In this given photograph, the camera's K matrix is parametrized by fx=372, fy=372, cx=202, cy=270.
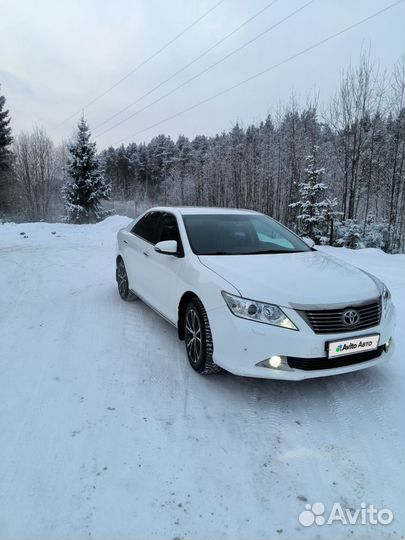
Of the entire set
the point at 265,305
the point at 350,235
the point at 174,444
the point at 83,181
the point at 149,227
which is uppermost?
the point at 83,181

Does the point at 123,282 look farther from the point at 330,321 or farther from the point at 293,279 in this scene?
the point at 330,321

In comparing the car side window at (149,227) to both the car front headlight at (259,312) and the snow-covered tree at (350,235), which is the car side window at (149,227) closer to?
the car front headlight at (259,312)

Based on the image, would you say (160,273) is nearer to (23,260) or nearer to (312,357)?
(312,357)

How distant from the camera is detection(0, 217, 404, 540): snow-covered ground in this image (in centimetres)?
199

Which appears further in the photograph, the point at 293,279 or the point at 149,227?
the point at 149,227

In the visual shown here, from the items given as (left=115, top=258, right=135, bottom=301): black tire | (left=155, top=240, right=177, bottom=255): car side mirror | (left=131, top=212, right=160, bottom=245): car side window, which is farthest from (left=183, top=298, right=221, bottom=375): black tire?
(left=115, top=258, right=135, bottom=301): black tire

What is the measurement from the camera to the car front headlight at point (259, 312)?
9.37 feet

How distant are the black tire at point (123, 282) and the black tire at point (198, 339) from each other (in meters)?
2.24

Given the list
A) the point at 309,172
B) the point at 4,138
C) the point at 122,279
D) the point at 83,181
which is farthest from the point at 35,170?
the point at 122,279

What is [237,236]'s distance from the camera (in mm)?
4293

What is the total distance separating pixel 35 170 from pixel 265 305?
151 ft

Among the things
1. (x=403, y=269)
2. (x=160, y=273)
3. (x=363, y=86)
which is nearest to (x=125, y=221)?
(x=363, y=86)

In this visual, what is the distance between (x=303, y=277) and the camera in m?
3.27

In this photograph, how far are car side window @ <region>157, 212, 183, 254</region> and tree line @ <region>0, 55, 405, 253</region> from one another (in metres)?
11.0
